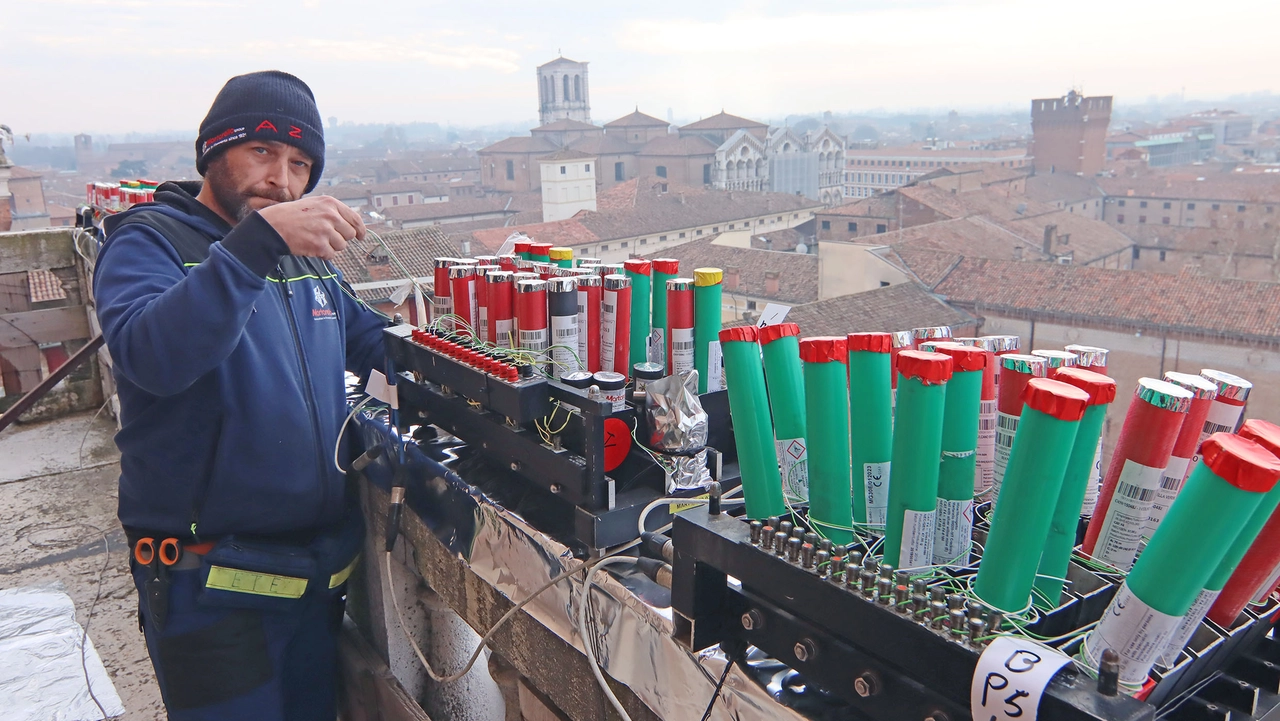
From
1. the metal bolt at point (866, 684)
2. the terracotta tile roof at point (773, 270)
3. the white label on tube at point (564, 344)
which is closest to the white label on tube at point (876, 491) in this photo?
the metal bolt at point (866, 684)

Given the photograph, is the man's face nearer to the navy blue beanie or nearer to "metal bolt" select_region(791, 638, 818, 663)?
the navy blue beanie

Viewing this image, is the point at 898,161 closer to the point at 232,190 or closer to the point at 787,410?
the point at 232,190

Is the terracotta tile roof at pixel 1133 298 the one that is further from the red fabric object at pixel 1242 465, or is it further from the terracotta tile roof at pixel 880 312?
the red fabric object at pixel 1242 465

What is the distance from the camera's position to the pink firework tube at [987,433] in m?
0.98

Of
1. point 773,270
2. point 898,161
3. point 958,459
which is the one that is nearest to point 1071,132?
point 898,161

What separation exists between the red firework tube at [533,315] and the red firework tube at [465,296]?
0.59 feet

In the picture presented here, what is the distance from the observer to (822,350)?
3.06 feet

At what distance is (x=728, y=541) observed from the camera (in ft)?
3.01

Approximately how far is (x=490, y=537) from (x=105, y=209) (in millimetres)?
3824

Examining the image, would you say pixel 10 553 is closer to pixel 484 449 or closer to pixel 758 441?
pixel 484 449

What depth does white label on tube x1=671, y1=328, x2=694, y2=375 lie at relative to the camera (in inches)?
54.9

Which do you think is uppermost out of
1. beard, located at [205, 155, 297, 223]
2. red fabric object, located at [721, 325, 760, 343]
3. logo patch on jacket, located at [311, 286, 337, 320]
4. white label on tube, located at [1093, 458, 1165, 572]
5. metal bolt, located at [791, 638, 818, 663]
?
beard, located at [205, 155, 297, 223]

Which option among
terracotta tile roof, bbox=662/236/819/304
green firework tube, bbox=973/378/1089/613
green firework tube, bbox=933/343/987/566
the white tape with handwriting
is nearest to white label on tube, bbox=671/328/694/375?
green firework tube, bbox=933/343/987/566

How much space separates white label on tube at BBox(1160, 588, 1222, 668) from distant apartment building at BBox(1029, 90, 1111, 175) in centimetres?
4043
